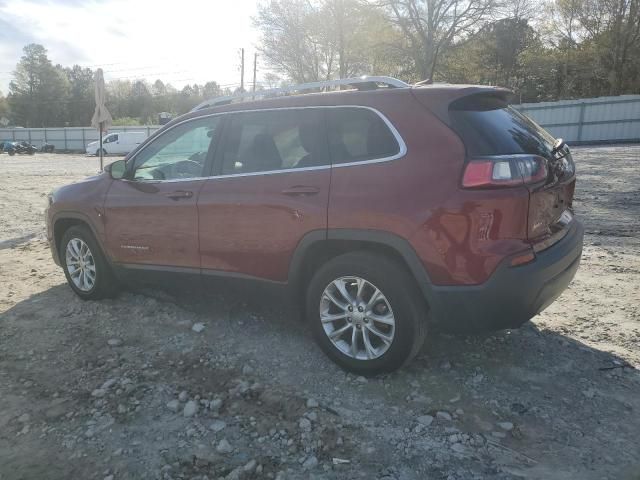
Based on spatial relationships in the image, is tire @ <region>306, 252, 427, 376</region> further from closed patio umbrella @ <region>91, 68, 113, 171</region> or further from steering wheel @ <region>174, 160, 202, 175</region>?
closed patio umbrella @ <region>91, 68, 113, 171</region>

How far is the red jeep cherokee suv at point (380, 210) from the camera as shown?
9.79 ft

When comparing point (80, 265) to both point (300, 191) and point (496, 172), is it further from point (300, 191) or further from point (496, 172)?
point (496, 172)

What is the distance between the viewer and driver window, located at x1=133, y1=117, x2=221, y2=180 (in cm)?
421

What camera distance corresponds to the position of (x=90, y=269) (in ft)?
16.5

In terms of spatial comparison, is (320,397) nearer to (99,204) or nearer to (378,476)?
(378,476)

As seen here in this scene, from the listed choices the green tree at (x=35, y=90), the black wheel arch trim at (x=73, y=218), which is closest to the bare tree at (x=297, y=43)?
the black wheel arch trim at (x=73, y=218)

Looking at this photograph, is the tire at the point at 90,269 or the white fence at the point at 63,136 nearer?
the tire at the point at 90,269

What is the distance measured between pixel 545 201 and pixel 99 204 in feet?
12.2

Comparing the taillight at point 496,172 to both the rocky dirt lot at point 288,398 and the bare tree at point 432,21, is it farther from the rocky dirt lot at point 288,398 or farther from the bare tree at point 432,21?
the bare tree at point 432,21

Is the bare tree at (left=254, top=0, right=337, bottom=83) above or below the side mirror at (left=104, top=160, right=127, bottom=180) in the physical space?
above

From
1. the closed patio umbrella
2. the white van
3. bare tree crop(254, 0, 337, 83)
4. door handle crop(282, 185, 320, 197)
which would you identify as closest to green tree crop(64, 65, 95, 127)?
the white van

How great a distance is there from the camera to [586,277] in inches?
209

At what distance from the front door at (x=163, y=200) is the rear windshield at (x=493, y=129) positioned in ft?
6.30

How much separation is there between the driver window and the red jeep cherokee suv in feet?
0.08
